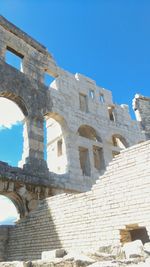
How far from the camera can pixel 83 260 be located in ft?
12.9

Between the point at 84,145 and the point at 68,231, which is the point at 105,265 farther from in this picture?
the point at 84,145

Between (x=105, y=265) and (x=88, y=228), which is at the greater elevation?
(x=88, y=228)

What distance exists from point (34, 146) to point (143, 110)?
39.5 feet

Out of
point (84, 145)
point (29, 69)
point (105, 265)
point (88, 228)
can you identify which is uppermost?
point (29, 69)

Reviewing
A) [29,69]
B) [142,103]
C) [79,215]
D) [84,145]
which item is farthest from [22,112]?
[142,103]

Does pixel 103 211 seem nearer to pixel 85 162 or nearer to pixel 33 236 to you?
pixel 33 236

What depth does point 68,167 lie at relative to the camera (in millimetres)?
13898

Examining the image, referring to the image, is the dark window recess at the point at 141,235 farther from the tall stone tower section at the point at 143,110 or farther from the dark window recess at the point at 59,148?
the tall stone tower section at the point at 143,110

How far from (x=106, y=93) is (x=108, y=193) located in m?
13.3

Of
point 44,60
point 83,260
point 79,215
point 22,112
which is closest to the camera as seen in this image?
point 83,260

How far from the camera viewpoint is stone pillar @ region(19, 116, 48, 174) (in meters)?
12.2

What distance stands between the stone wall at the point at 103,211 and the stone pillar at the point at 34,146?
302cm

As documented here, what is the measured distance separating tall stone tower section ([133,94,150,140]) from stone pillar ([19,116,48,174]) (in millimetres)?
10029

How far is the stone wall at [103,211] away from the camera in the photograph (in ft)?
21.5
